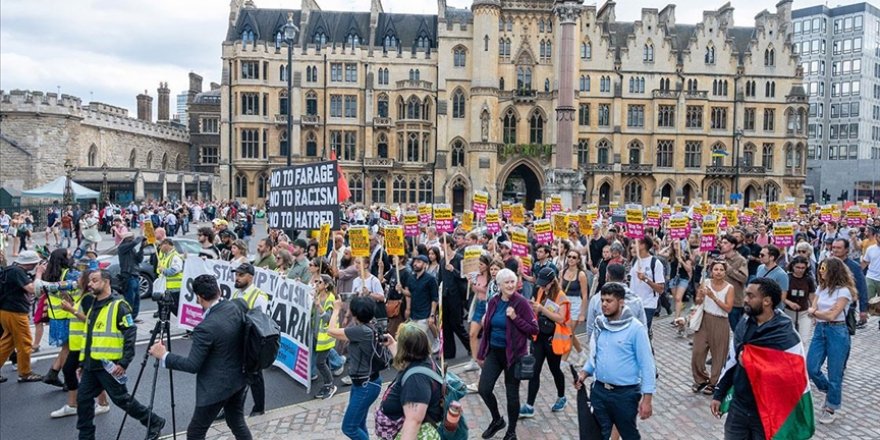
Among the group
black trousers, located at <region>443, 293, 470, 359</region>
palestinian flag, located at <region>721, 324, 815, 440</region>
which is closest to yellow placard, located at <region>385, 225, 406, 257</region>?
black trousers, located at <region>443, 293, 470, 359</region>

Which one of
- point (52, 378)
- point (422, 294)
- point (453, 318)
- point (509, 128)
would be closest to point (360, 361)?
point (422, 294)

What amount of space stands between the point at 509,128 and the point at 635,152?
35.6ft

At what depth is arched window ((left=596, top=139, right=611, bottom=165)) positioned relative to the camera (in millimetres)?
51125

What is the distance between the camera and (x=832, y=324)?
23.8 feet

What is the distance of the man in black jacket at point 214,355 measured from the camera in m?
5.06

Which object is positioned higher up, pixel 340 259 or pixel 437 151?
pixel 437 151

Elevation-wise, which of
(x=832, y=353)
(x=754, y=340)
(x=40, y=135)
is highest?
(x=40, y=135)

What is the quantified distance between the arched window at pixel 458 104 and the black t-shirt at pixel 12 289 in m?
43.1

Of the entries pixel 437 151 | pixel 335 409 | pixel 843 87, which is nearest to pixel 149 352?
pixel 335 409

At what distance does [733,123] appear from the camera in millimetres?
51906

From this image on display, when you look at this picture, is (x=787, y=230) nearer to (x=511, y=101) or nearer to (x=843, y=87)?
(x=511, y=101)

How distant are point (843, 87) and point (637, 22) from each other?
53688mm

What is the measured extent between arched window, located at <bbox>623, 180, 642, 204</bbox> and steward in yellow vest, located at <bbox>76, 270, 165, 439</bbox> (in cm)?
4884

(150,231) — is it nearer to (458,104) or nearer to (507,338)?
(507,338)
